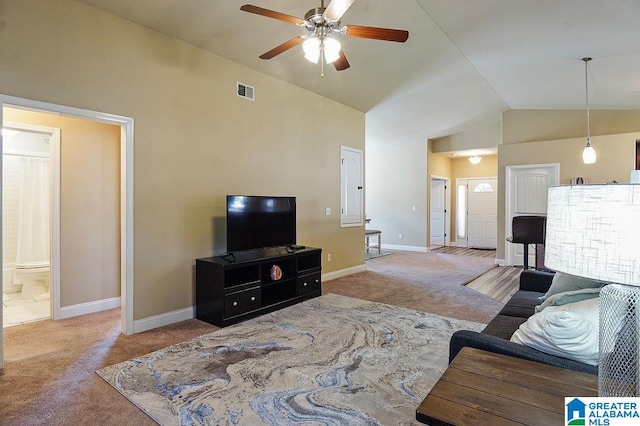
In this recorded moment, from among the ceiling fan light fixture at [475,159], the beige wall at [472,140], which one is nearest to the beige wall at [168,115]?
the beige wall at [472,140]

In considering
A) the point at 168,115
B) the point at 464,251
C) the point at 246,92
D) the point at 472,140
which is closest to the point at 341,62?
the point at 246,92

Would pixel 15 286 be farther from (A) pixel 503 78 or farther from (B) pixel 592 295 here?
(A) pixel 503 78

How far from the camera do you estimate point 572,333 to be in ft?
4.82

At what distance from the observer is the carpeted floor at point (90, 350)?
2096 mm

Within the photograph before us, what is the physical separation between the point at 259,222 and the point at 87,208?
80.0 inches

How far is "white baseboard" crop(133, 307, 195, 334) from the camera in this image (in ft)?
11.2

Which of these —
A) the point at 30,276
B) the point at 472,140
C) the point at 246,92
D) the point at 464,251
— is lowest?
the point at 464,251

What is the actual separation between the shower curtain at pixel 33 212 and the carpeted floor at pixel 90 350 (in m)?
1.66

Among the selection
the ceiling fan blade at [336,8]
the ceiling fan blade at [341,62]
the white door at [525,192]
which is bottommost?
the white door at [525,192]

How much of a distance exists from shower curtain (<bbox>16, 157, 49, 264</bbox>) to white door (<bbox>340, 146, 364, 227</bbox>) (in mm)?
4404

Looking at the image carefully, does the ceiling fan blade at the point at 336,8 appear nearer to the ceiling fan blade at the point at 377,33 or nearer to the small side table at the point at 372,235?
the ceiling fan blade at the point at 377,33

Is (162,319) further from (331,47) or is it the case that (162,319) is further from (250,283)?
(331,47)

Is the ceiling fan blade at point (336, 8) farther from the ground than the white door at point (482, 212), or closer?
farther from the ground

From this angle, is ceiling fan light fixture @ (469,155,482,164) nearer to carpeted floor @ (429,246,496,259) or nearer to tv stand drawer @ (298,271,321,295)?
carpeted floor @ (429,246,496,259)
